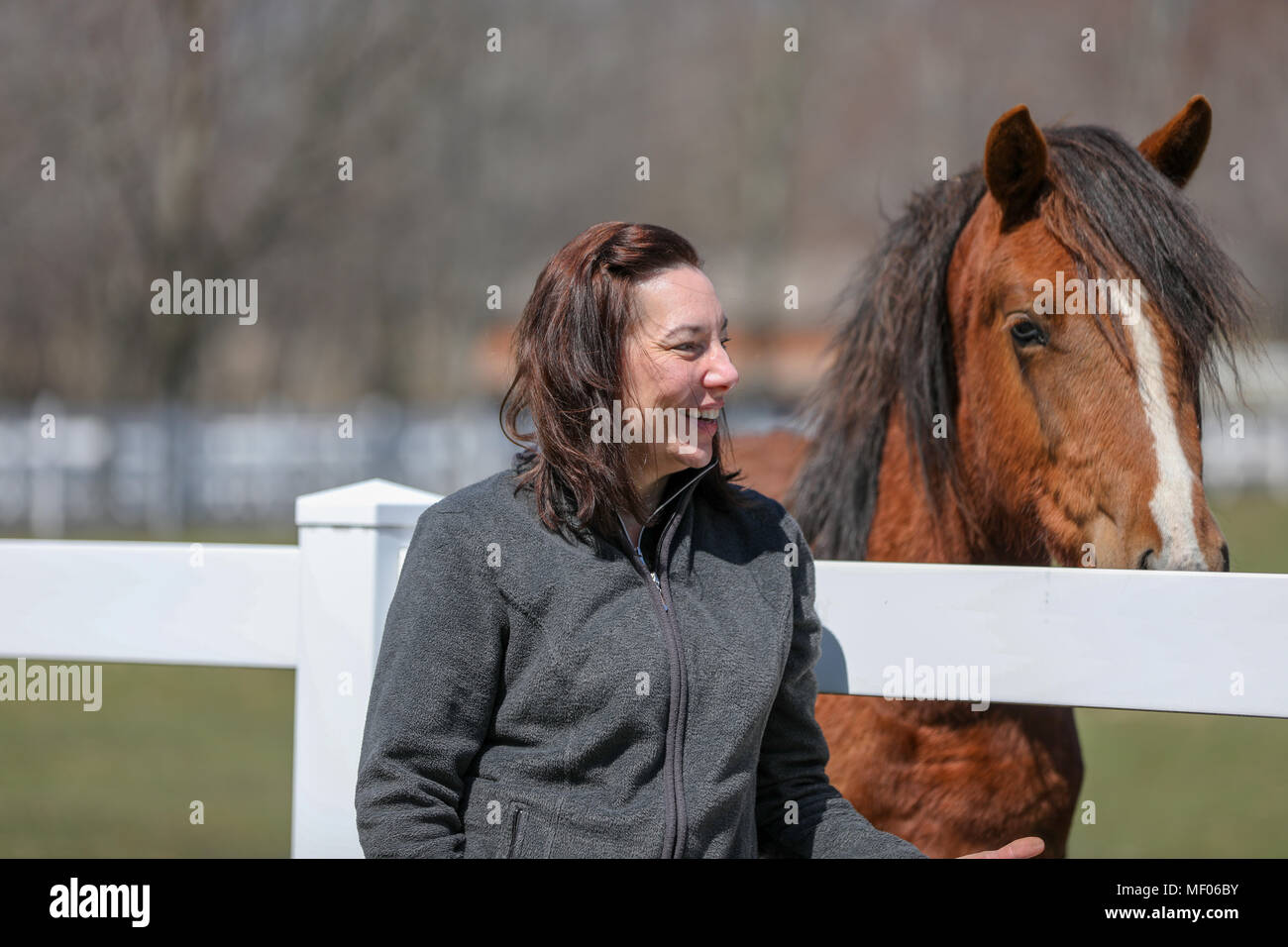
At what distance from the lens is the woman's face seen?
168cm

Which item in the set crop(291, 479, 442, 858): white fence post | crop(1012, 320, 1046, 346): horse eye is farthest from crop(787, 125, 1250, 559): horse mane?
crop(291, 479, 442, 858): white fence post

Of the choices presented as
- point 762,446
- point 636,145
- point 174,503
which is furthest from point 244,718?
point 636,145

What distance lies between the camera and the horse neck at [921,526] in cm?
253

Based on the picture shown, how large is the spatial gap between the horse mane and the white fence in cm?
64

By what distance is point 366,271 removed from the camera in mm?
24047

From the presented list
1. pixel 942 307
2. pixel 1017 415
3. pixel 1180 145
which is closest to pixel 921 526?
pixel 1017 415

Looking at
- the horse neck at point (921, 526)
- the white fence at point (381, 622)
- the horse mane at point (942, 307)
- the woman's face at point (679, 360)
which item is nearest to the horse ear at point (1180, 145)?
the horse mane at point (942, 307)

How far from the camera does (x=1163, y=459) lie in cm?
214

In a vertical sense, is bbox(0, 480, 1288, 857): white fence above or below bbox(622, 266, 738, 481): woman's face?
below

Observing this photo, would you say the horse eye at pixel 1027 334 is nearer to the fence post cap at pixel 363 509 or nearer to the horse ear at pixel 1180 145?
the horse ear at pixel 1180 145

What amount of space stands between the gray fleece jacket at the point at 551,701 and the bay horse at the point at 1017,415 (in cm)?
87

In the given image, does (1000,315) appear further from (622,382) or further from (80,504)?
(80,504)

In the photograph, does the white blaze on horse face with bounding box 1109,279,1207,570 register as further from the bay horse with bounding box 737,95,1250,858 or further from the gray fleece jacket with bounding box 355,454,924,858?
the gray fleece jacket with bounding box 355,454,924,858

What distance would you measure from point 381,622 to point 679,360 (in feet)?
2.05
